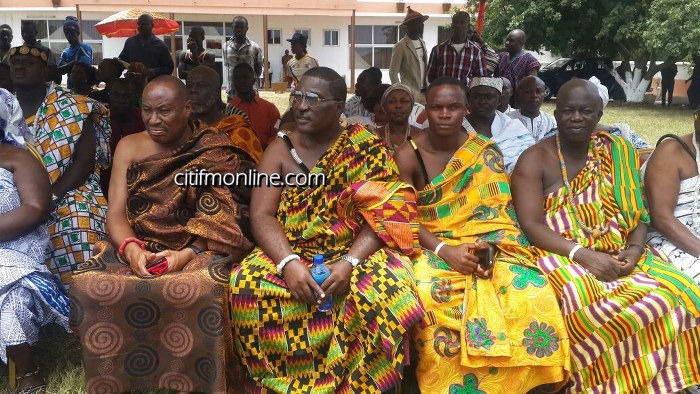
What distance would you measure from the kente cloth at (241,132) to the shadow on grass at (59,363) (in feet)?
6.04

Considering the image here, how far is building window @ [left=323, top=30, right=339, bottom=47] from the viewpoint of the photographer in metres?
24.8

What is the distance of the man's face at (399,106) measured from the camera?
17.1 feet

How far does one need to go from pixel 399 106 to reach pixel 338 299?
239 centimetres

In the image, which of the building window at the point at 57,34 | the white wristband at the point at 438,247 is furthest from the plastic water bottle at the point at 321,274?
the building window at the point at 57,34

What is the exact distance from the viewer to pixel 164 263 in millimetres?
3385

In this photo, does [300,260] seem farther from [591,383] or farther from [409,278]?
[591,383]

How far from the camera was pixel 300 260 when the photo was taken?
10.8 ft

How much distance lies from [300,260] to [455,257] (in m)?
0.83

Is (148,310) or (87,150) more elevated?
(87,150)

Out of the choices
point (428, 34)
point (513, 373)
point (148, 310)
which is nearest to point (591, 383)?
point (513, 373)

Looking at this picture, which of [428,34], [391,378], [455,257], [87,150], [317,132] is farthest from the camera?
[428,34]

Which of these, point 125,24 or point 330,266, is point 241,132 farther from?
point 125,24

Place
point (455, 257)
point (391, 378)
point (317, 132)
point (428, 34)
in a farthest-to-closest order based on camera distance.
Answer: point (428, 34) → point (317, 132) → point (455, 257) → point (391, 378)

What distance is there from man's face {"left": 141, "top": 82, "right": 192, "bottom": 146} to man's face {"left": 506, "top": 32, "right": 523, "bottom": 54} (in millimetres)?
6780
